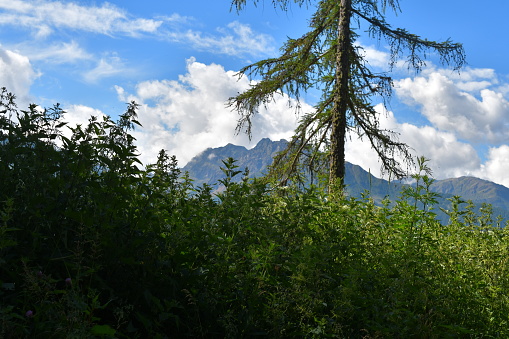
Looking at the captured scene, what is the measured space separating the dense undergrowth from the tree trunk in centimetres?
649

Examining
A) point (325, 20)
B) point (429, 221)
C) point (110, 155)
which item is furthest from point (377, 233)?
point (325, 20)

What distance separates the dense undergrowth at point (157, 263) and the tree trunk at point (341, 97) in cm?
649

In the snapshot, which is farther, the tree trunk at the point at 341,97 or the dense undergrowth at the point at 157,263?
the tree trunk at the point at 341,97

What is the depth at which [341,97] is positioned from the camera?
38.0 ft

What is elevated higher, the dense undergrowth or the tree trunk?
the tree trunk

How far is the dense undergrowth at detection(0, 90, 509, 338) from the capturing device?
9.68 feet

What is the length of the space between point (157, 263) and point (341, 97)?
30.7 ft

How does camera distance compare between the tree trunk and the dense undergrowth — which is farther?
the tree trunk

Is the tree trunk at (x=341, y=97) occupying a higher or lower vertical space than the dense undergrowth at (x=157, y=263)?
higher

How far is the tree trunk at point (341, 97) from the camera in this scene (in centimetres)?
1129

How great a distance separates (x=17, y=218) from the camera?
10.5 ft

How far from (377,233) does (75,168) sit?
3.96 metres

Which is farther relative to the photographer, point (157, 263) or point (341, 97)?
point (341, 97)

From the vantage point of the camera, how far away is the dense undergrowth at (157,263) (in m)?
2.95
